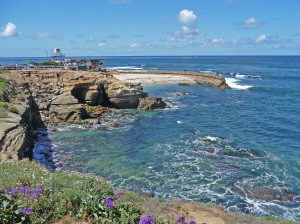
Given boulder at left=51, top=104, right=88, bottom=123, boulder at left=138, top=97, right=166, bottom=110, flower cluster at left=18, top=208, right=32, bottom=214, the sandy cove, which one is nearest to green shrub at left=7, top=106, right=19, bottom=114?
boulder at left=51, top=104, right=88, bottom=123

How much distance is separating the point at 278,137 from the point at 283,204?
1445 cm

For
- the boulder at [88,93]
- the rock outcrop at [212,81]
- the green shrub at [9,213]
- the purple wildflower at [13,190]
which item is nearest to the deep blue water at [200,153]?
the boulder at [88,93]

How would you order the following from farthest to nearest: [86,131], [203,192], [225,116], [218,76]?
[218,76]
[225,116]
[86,131]
[203,192]

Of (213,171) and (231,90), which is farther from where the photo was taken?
(231,90)

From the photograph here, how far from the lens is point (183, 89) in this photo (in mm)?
64875

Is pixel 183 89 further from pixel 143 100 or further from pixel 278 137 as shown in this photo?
pixel 278 137

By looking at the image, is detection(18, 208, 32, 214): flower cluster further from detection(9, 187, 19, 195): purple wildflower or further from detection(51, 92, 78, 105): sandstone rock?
detection(51, 92, 78, 105): sandstone rock

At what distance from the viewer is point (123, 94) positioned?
41.3 metres

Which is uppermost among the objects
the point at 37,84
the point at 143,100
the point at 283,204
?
the point at 37,84

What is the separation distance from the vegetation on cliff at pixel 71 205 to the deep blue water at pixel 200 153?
541cm

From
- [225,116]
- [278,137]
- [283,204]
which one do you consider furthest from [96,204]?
[225,116]

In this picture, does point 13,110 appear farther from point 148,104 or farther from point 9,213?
point 148,104

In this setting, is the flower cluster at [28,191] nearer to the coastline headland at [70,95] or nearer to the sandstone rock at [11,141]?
the sandstone rock at [11,141]

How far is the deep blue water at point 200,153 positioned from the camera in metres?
17.8
